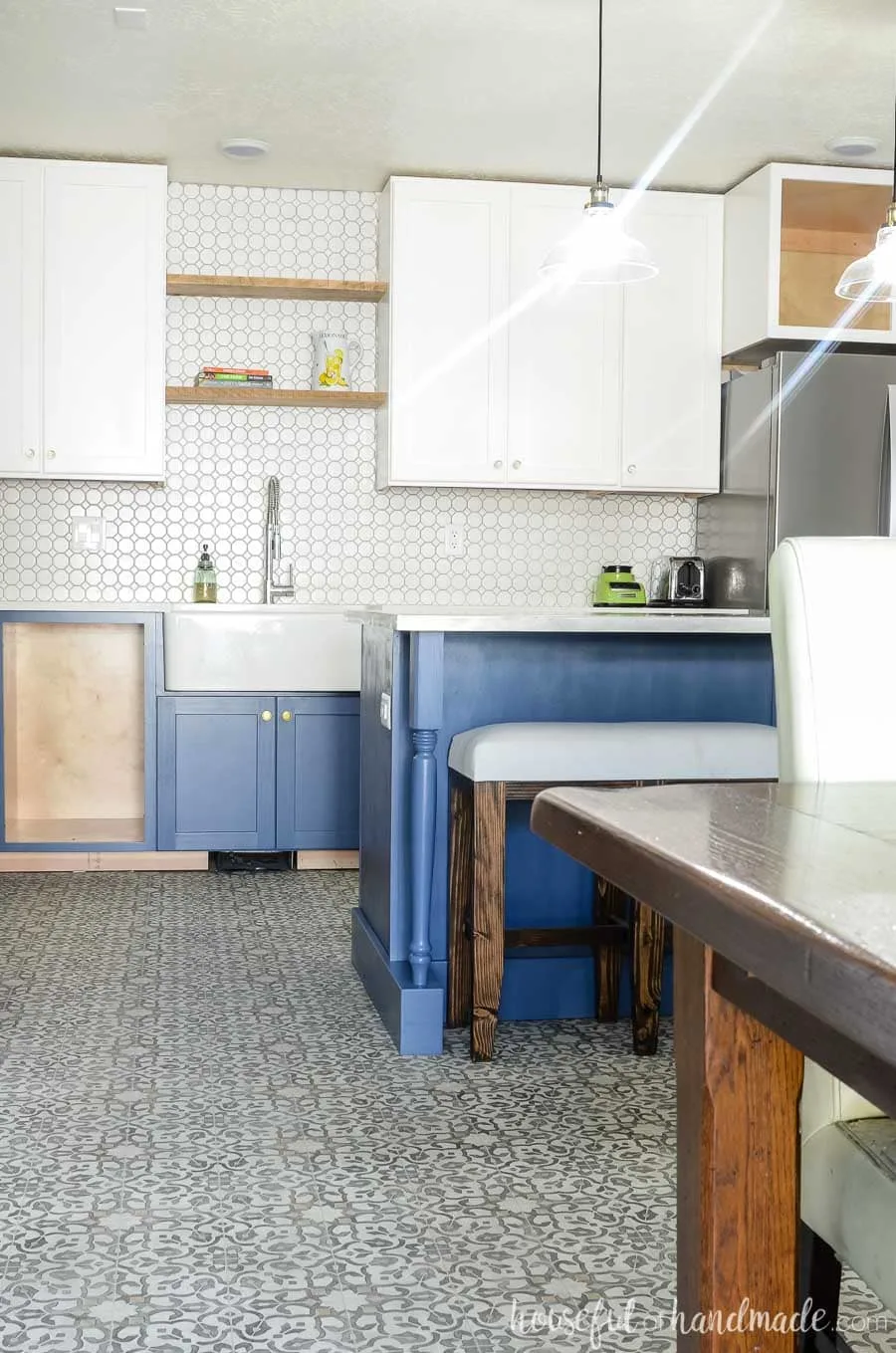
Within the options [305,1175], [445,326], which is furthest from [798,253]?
[305,1175]

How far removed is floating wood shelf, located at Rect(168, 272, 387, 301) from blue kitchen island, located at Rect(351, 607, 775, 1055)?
209cm

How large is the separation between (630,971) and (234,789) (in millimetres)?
2076

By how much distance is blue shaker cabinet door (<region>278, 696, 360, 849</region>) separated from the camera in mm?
4742

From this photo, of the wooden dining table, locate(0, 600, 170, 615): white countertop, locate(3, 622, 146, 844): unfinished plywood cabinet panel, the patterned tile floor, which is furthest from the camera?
locate(3, 622, 146, 844): unfinished plywood cabinet panel

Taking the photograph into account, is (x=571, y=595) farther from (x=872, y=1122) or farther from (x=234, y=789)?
(x=872, y=1122)

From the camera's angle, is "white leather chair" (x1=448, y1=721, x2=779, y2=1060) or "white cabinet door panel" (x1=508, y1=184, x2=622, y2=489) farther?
"white cabinet door panel" (x1=508, y1=184, x2=622, y2=489)

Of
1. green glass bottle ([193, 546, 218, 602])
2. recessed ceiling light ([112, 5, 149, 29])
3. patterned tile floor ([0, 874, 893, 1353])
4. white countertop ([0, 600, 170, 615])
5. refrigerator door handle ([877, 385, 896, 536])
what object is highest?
recessed ceiling light ([112, 5, 149, 29])

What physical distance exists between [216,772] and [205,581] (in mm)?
739

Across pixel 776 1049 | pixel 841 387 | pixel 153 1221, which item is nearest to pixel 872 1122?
pixel 776 1049

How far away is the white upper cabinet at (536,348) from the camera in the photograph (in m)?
4.92

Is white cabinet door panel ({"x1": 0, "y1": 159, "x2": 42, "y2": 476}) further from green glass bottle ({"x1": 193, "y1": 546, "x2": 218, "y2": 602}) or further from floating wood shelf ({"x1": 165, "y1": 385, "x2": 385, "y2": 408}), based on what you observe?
green glass bottle ({"x1": 193, "y1": 546, "x2": 218, "y2": 602})

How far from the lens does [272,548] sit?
5.14 m

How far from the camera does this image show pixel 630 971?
3025 mm

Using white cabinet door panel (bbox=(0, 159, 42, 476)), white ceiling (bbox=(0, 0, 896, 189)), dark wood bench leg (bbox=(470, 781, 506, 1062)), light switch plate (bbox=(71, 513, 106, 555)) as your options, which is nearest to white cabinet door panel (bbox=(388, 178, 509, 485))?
white ceiling (bbox=(0, 0, 896, 189))
